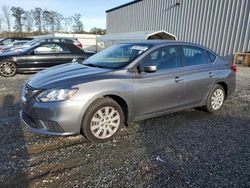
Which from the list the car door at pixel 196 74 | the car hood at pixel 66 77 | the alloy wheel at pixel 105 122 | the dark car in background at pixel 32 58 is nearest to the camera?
the car hood at pixel 66 77

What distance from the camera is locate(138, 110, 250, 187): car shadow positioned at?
106 inches

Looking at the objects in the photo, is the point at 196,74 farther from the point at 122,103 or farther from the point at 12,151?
the point at 12,151

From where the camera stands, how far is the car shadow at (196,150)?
269 cm

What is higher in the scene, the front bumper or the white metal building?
the white metal building

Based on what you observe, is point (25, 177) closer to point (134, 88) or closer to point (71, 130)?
point (71, 130)

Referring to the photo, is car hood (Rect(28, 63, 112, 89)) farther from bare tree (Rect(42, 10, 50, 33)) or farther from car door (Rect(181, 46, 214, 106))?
bare tree (Rect(42, 10, 50, 33))

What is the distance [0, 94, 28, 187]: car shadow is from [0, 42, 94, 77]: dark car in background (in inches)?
176

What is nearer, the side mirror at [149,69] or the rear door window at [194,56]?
the side mirror at [149,69]

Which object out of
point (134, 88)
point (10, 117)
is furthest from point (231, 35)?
point (10, 117)

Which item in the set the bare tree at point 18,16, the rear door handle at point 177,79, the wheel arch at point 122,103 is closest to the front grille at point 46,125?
the wheel arch at point 122,103

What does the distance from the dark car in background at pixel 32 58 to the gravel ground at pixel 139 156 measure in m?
4.84

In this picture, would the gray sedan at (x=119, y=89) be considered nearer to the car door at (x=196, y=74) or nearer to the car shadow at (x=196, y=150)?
the car door at (x=196, y=74)

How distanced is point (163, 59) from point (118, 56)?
825 mm

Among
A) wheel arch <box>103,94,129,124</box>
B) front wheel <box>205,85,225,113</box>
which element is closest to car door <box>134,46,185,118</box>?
wheel arch <box>103,94,129,124</box>
